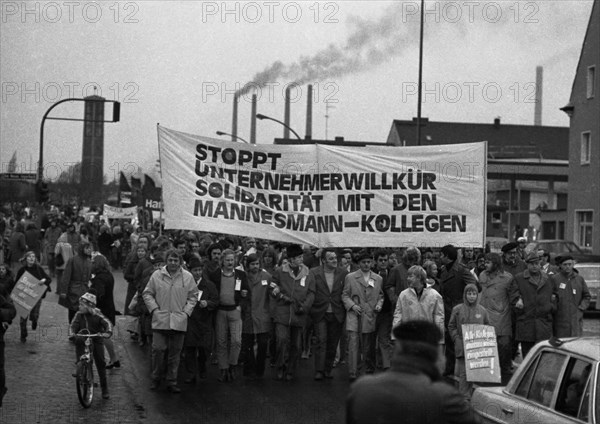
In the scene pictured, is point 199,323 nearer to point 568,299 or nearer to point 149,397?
point 149,397

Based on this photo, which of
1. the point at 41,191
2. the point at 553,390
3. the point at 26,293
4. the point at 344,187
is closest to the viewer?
the point at 553,390

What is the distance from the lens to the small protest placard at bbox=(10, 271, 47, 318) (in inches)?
672

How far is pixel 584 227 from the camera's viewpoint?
45438 mm

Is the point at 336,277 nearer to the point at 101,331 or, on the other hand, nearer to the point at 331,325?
the point at 331,325

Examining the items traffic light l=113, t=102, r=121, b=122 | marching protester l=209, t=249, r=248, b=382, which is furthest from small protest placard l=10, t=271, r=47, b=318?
traffic light l=113, t=102, r=121, b=122

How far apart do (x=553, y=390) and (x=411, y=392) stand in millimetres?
2628

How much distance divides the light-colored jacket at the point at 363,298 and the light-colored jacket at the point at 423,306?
1.54 metres

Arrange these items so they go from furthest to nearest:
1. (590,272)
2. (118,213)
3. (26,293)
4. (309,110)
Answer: (309,110)
(118,213)
(590,272)
(26,293)

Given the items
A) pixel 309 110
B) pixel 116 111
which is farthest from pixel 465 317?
pixel 309 110

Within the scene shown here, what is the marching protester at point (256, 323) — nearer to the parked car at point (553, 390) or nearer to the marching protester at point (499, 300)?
the marching protester at point (499, 300)

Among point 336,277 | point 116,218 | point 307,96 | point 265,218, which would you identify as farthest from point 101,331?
point 307,96

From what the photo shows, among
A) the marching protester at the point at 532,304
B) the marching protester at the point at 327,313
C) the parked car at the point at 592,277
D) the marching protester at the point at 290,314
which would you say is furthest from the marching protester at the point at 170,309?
the parked car at the point at 592,277

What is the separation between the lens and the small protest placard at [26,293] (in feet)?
56.0

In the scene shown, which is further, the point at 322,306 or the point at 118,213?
the point at 118,213
